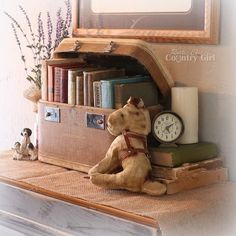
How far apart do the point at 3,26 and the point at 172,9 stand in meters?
0.75

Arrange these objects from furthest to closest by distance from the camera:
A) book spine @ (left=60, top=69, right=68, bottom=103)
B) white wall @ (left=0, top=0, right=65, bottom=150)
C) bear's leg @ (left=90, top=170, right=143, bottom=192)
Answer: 1. white wall @ (left=0, top=0, right=65, bottom=150)
2. book spine @ (left=60, top=69, right=68, bottom=103)
3. bear's leg @ (left=90, top=170, right=143, bottom=192)

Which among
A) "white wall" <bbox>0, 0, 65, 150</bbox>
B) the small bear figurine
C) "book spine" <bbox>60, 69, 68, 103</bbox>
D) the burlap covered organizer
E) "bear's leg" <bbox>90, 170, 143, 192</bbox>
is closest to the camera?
the burlap covered organizer

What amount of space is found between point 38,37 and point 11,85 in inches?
9.3

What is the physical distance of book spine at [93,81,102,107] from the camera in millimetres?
1354

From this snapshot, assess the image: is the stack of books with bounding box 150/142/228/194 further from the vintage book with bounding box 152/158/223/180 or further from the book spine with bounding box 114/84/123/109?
the book spine with bounding box 114/84/123/109

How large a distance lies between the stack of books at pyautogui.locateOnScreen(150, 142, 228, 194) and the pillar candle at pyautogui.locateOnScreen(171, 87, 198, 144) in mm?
25

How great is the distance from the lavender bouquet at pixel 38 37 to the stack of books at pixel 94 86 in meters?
0.16

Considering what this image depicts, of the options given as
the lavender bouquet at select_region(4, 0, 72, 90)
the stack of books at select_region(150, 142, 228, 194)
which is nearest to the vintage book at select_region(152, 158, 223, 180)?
the stack of books at select_region(150, 142, 228, 194)

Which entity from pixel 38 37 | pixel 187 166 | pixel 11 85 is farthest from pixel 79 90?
pixel 11 85

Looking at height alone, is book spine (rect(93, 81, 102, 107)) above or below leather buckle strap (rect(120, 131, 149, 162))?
above

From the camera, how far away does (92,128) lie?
1365mm

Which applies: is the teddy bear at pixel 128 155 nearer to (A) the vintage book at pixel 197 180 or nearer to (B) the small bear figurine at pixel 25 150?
(A) the vintage book at pixel 197 180

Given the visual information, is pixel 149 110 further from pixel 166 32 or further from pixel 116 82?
pixel 166 32

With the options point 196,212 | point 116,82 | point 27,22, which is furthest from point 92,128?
point 27,22
